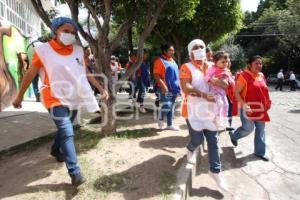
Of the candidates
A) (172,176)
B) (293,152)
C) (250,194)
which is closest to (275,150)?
(293,152)

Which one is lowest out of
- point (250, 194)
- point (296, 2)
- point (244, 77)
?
point (250, 194)

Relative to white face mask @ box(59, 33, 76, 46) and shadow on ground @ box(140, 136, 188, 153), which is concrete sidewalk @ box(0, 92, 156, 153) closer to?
shadow on ground @ box(140, 136, 188, 153)

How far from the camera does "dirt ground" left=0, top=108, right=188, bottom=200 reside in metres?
4.54

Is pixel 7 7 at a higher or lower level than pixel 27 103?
higher

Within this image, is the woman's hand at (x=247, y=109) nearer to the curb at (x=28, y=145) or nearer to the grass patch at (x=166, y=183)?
the grass patch at (x=166, y=183)

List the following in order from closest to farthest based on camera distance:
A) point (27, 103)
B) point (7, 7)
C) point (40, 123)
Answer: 1. point (40, 123)
2. point (27, 103)
3. point (7, 7)

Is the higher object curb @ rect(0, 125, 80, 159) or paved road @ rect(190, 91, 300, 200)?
curb @ rect(0, 125, 80, 159)

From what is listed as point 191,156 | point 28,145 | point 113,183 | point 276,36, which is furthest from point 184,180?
point 276,36

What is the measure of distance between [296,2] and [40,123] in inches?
Answer: 1321

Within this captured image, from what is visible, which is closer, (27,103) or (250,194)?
(250,194)

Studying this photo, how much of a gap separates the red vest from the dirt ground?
130 cm

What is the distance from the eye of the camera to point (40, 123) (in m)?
8.40

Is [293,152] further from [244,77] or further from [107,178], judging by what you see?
[107,178]

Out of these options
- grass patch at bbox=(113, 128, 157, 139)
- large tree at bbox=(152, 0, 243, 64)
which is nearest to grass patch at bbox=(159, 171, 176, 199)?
grass patch at bbox=(113, 128, 157, 139)
